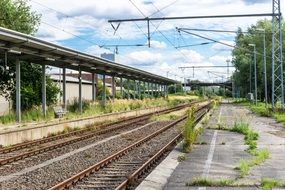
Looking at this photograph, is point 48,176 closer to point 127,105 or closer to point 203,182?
point 203,182

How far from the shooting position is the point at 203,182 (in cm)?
1230

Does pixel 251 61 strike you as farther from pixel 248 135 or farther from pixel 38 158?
pixel 38 158

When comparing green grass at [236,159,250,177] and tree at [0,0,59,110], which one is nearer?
green grass at [236,159,250,177]

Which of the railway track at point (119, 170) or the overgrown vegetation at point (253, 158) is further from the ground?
the overgrown vegetation at point (253, 158)

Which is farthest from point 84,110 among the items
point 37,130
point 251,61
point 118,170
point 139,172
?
point 251,61

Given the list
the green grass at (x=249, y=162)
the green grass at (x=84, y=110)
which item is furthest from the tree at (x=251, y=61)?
the green grass at (x=249, y=162)

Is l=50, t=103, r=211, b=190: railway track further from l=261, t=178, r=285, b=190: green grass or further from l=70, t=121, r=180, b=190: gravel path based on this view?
l=261, t=178, r=285, b=190: green grass

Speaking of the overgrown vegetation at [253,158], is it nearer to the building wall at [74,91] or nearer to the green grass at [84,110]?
the green grass at [84,110]

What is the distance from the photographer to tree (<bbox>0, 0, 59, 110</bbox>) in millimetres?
40406

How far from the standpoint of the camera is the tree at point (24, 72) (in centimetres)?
4041

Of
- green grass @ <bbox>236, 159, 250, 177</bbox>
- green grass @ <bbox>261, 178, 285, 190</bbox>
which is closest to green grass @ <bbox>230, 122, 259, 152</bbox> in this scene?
green grass @ <bbox>236, 159, 250, 177</bbox>

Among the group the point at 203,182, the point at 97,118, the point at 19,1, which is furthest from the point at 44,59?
the point at 203,182

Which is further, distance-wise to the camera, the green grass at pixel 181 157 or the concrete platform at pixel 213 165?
the green grass at pixel 181 157

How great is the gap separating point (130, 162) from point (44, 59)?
1759 centimetres
